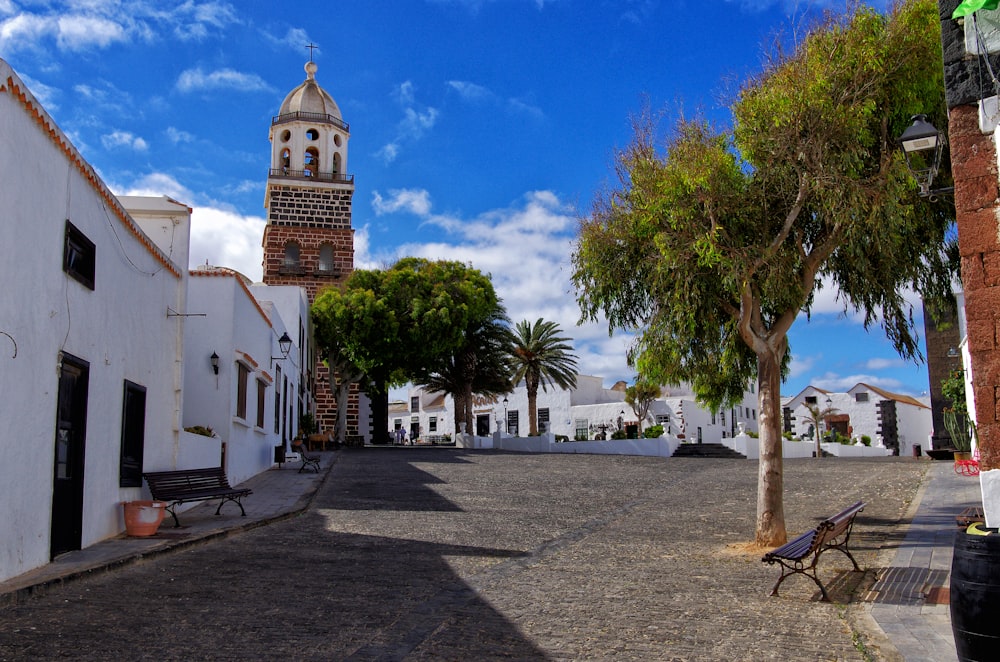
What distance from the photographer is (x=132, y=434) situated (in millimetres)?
11148

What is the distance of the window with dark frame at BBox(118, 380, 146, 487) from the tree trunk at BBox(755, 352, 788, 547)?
25.0ft

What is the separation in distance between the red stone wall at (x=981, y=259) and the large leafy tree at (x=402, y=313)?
29.3 meters

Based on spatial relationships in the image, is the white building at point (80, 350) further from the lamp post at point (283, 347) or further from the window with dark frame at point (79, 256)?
the lamp post at point (283, 347)

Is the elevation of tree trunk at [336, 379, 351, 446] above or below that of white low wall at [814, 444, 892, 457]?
above

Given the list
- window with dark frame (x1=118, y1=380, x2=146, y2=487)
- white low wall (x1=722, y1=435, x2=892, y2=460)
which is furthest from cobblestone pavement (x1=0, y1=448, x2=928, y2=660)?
white low wall (x1=722, y1=435, x2=892, y2=460)

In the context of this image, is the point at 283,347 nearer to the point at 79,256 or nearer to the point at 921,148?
the point at 79,256

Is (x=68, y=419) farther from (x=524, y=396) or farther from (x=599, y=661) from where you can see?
(x=524, y=396)

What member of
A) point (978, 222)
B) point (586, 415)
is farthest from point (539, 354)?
point (978, 222)

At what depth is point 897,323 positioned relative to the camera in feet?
36.0

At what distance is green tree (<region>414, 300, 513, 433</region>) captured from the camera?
39.5 meters

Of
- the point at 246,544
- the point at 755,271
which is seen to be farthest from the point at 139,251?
the point at 755,271

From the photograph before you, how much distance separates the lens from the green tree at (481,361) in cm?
3947

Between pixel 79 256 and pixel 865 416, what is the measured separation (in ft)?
158

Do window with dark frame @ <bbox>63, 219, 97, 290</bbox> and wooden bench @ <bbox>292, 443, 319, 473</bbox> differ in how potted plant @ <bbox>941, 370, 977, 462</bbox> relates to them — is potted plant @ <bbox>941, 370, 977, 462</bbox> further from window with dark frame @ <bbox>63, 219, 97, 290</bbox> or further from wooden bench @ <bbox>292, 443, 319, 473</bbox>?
window with dark frame @ <bbox>63, 219, 97, 290</bbox>
